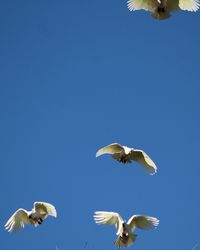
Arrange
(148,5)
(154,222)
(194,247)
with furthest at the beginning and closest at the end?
(148,5) → (154,222) → (194,247)

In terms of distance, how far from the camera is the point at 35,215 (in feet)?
61.7

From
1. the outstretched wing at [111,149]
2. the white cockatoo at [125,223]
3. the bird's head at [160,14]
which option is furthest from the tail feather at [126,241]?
the bird's head at [160,14]

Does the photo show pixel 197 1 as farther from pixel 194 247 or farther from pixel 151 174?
pixel 194 247

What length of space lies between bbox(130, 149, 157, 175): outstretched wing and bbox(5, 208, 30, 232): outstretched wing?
3.25m

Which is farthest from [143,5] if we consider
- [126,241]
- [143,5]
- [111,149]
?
[126,241]

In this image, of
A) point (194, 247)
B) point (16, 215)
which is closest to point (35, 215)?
point (16, 215)

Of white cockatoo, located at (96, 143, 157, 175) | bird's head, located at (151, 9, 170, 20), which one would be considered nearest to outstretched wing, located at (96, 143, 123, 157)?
white cockatoo, located at (96, 143, 157, 175)

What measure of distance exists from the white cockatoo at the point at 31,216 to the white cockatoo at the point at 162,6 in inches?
233

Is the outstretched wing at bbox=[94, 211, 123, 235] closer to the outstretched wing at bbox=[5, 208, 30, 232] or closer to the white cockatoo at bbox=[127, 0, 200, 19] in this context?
the outstretched wing at bbox=[5, 208, 30, 232]

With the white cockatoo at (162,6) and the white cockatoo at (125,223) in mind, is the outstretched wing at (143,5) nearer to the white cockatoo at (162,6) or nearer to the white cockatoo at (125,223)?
the white cockatoo at (162,6)

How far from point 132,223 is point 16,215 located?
3.11m

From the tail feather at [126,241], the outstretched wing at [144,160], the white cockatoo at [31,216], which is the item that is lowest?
the tail feather at [126,241]

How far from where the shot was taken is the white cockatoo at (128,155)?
706 inches

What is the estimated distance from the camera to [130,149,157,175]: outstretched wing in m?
18.0
